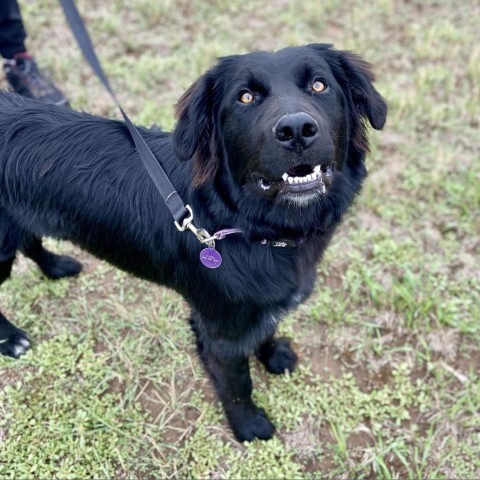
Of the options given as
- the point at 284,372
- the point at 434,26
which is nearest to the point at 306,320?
the point at 284,372

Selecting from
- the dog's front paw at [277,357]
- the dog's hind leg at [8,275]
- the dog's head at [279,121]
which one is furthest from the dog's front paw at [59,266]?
the dog's head at [279,121]

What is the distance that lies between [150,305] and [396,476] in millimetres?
1684

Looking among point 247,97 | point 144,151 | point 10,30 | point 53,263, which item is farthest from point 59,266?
point 10,30

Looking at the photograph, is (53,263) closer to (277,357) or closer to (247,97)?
(277,357)

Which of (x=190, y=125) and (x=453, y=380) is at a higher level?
(x=190, y=125)

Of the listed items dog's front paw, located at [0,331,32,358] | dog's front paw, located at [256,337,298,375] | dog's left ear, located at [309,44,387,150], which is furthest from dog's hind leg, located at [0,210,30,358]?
dog's left ear, located at [309,44,387,150]

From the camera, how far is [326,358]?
2920 millimetres

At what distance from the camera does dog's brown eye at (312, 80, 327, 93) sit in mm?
1935

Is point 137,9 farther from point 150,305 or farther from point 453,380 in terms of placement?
point 453,380

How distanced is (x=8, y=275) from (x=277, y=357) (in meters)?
1.59

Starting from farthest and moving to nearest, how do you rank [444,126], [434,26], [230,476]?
[434,26], [444,126], [230,476]

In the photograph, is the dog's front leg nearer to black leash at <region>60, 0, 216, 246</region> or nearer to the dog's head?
black leash at <region>60, 0, 216, 246</region>

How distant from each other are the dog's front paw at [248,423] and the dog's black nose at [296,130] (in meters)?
1.42

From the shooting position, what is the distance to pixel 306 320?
305 cm
